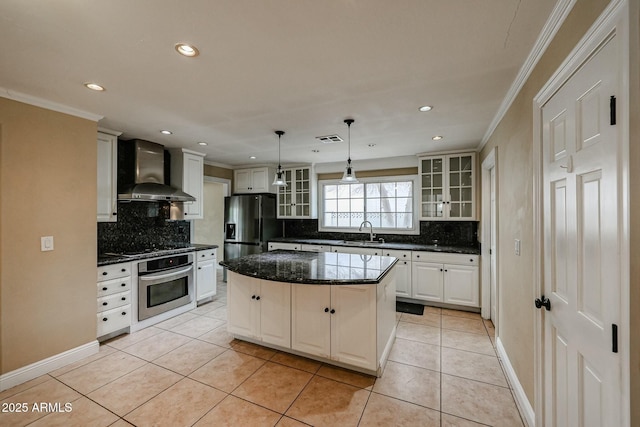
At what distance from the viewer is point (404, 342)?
297 cm

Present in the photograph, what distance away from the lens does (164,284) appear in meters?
3.58

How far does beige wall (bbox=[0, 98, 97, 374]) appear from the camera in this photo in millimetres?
2227

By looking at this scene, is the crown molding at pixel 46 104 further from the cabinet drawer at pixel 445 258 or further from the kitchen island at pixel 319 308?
the cabinet drawer at pixel 445 258

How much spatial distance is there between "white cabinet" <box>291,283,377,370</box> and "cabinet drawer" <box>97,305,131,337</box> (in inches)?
81.2

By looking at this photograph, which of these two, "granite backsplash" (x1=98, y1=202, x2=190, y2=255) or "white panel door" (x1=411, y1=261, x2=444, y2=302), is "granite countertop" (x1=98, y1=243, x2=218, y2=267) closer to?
"granite backsplash" (x1=98, y1=202, x2=190, y2=255)

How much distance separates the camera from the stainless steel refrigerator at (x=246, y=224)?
5.26 meters

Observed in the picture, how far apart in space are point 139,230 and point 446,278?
14.6 ft

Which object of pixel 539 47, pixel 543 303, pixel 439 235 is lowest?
pixel 543 303

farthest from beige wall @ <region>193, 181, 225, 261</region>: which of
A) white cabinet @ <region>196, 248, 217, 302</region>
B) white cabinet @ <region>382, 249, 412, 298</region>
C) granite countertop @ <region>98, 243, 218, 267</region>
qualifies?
white cabinet @ <region>382, 249, 412, 298</region>

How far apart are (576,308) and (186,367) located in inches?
113

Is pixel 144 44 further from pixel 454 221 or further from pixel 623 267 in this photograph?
pixel 454 221

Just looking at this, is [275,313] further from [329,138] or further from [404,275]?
[404,275]

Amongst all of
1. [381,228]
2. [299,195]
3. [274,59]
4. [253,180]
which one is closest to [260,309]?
[274,59]

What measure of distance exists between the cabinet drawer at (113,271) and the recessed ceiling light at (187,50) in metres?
2.49
